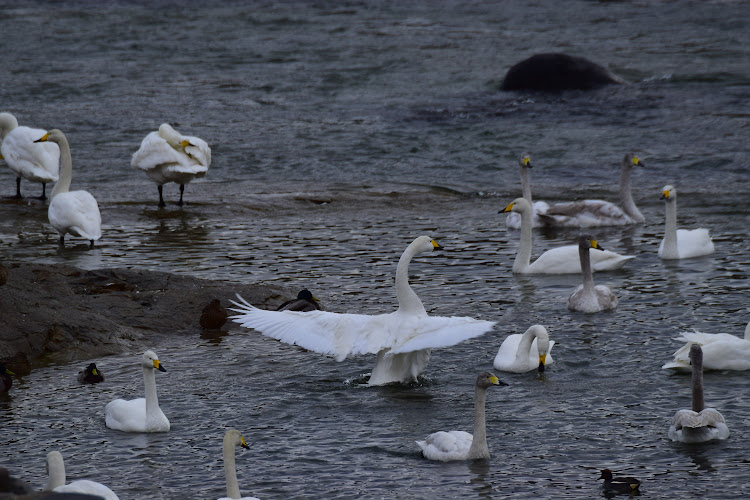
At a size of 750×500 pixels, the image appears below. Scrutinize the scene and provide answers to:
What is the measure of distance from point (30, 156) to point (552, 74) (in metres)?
14.5

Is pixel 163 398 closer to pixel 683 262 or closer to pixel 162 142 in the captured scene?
→ pixel 683 262

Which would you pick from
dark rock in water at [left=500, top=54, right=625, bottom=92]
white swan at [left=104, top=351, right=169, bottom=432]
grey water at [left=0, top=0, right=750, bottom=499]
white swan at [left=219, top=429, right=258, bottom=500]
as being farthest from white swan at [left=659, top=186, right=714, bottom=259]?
dark rock in water at [left=500, top=54, right=625, bottom=92]

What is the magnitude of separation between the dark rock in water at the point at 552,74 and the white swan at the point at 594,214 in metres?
12.1

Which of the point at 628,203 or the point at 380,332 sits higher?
the point at 380,332

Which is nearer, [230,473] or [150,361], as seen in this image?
[230,473]

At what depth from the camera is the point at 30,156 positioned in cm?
1812

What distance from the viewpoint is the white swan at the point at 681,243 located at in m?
14.1

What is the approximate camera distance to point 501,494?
24.2 feet

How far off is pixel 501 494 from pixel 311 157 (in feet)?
53.1

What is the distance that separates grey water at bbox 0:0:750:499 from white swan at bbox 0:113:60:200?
466 millimetres

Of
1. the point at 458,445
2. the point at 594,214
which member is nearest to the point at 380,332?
the point at 458,445

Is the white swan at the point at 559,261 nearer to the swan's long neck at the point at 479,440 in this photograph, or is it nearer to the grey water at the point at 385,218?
the grey water at the point at 385,218

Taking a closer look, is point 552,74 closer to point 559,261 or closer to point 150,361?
point 559,261

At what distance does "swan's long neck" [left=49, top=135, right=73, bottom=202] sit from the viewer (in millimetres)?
16469
